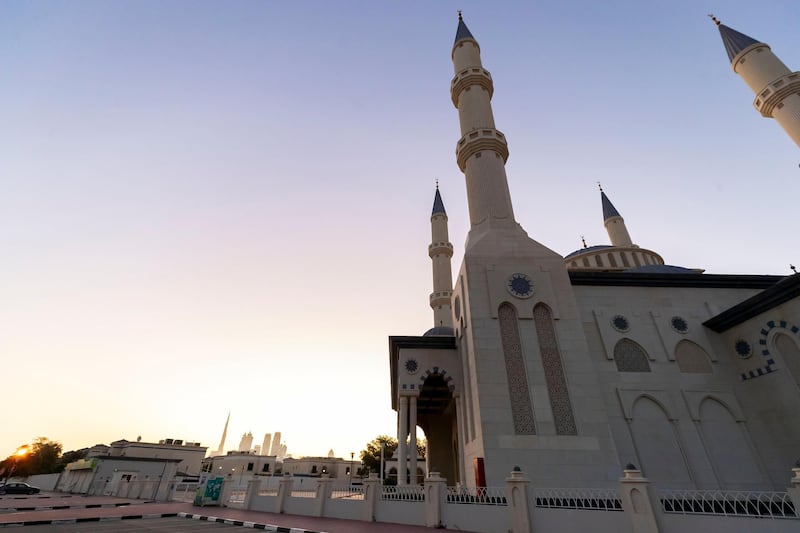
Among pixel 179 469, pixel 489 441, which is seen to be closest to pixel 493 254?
pixel 489 441

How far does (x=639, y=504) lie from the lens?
637 centimetres

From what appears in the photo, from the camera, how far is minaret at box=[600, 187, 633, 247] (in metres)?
30.2

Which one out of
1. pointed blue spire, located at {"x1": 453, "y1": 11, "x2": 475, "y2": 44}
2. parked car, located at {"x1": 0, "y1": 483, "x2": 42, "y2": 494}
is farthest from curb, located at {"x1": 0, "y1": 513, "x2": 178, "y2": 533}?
pointed blue spire, located at {"x1": 453, "y1": 11, "x2": 475, "y2": 44}

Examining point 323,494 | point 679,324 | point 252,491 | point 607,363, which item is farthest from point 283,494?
point 679,324

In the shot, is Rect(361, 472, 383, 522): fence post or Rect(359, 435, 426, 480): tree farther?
Rect(359, 435, 426, 480): tree

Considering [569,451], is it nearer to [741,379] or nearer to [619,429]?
[619,429]

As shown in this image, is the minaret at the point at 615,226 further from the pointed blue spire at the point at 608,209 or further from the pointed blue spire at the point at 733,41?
the pointed blue spire at the point at 733,41

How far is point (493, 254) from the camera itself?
1529 centimetres

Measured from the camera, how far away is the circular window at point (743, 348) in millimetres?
14048

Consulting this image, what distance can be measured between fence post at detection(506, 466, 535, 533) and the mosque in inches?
150

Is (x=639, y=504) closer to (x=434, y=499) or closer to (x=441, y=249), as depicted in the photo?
(x=434, y=499)

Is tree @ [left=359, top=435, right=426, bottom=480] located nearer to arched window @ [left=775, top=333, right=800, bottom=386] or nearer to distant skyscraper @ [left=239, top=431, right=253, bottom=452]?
arched window @ [left=775, top=333, right=800, bottom=386]

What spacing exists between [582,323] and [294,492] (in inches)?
481

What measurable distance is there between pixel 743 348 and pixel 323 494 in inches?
622
